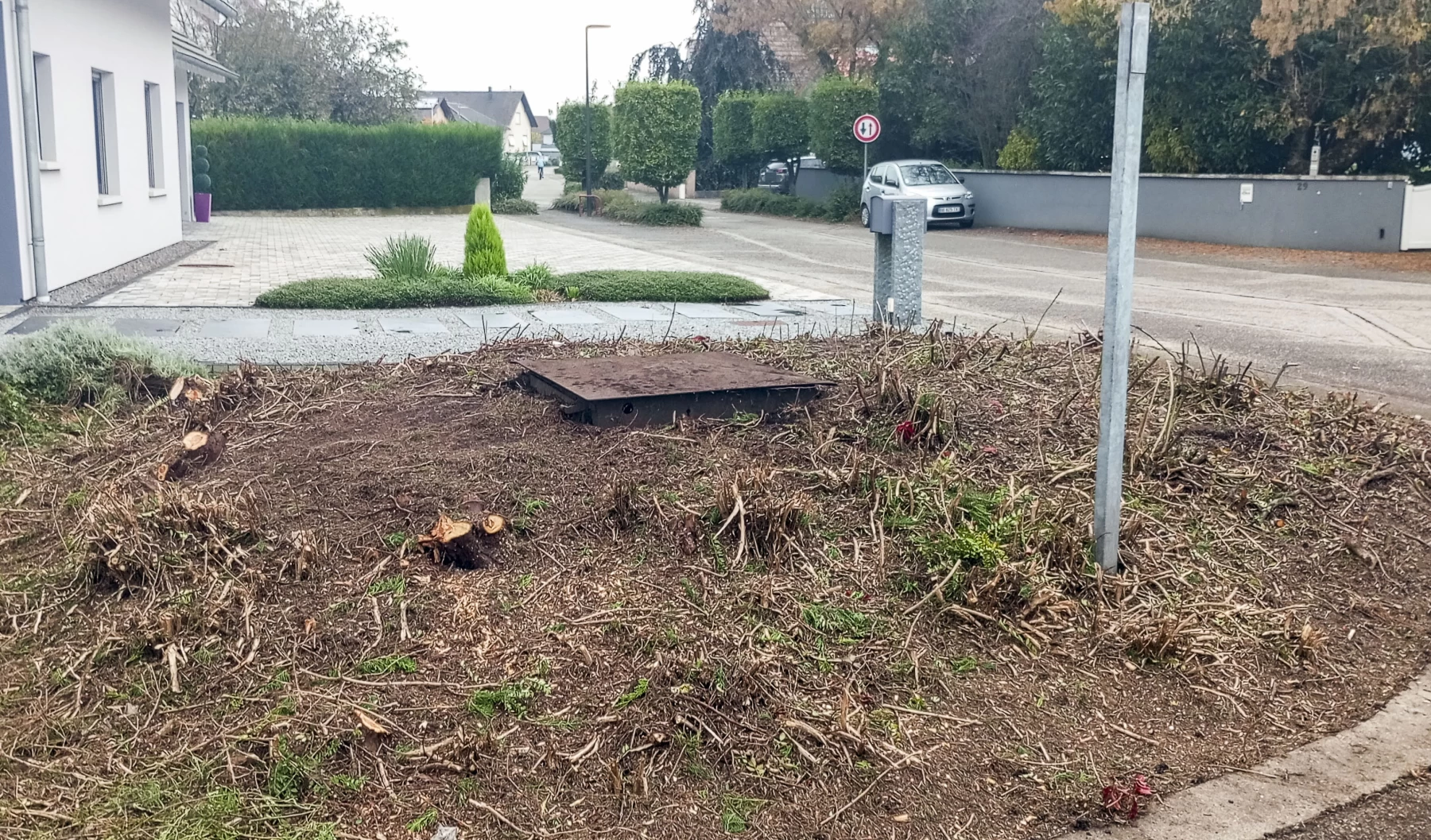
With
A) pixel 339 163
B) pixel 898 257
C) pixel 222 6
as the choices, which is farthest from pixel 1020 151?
pixel 898 257

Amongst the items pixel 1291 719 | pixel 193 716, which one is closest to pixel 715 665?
pixel 193 716

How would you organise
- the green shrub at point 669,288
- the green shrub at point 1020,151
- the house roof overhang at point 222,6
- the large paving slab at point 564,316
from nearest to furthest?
the large paving slab at point 564,316
the green shrub at point 669,288
the house roof overhang at point 222,6
the green shrub at point 1020,151

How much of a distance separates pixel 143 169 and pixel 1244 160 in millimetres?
18518

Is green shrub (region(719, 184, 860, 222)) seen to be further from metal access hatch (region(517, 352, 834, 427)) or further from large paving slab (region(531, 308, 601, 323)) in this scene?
metal access hatch (region(517, 352, 834, 427))

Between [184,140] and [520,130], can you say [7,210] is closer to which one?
[184,140]

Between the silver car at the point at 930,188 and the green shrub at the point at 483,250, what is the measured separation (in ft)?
48.2

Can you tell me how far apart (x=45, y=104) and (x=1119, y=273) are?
12233 millimetres

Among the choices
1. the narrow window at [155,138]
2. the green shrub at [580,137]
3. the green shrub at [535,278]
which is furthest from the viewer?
the green shrub at [580,137]

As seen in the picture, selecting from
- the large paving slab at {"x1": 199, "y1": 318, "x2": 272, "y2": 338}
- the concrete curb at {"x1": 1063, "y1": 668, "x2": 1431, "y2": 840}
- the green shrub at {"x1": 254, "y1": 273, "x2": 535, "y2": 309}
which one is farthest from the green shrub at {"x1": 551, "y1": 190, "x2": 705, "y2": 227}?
the concrete curb at {"x1": 1063, "y1": 668, "x2": 1431, "y2": 840}

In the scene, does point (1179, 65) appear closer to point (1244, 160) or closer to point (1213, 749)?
point (1244, 160)

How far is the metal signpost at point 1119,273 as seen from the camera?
4035mm

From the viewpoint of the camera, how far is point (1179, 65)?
74.5 ft

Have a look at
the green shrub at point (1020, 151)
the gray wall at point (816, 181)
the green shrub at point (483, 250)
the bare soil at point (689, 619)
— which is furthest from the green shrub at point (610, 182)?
→ the bare soil at point (689, 619)

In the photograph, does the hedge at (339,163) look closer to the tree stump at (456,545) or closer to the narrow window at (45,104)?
the narrow window at (45,104)
